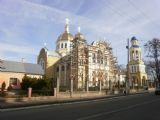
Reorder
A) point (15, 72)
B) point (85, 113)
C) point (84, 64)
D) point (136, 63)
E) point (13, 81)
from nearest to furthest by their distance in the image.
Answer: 1. point (85, 113)
2. point (13, 81)
3. point (15, 72)
4. point (84, 64)
5. point (136, 63)

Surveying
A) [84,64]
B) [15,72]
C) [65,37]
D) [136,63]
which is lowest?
[15,72]

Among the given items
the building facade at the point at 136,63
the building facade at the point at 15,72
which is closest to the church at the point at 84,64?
the building facade at the point at 15,72

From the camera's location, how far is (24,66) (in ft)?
155

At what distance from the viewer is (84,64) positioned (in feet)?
175

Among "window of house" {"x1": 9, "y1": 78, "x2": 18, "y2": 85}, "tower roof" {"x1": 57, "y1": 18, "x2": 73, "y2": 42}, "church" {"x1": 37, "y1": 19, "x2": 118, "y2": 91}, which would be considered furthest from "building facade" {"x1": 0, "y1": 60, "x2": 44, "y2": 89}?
"tower roof" {"x1": 57, "y1": 18, "x2": 73, "y2": 42}

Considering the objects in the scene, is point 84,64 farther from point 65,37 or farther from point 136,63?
point 136,63

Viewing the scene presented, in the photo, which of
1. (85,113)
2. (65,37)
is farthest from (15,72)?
(85,113)

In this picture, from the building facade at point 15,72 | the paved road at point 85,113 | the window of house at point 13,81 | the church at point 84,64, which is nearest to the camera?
the paved road at point 85,113

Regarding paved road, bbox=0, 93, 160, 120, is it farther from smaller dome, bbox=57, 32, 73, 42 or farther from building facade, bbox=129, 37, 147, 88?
building facade, bbox=129, 37, 147, 88

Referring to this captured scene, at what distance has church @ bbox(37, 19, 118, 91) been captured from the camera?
4925 cm

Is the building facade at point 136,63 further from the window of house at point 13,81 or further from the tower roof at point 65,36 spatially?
the window of house at point 13,81

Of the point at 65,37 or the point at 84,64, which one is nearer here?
the point at 84,64

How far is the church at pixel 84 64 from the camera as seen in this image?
49.2 metres

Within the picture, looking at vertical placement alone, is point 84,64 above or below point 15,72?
above
